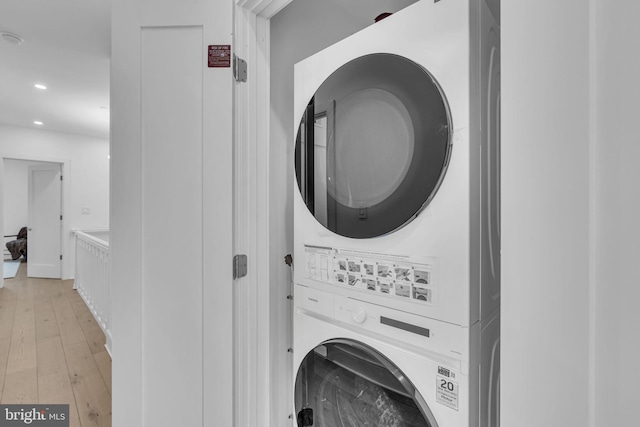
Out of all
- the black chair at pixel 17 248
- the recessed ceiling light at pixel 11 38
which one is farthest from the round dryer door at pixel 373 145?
the black chair at pixel 17 248

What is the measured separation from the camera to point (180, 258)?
1.15m

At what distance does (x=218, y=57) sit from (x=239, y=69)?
0.09 meters

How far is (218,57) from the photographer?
44.4 inches

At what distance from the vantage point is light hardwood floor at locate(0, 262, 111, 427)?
1904mm

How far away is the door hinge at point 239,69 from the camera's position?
1.16 m

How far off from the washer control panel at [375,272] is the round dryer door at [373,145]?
3.3 inches

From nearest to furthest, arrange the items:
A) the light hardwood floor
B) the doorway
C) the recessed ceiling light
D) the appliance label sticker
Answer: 1. the appliance label sticker
2. the light hardwood floor
3. the recessed ceiling light
4. the doorway

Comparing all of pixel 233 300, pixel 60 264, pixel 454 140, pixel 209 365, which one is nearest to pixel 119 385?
pixel 209 365

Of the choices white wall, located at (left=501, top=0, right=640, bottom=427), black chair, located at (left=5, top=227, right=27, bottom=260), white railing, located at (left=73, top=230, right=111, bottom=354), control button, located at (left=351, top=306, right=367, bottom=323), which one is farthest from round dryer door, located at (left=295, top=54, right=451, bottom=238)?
black chair, located at (left=5, top=227, right=27, bottom=260)

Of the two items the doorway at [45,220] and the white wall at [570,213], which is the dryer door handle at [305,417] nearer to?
the white wall at [570,213]

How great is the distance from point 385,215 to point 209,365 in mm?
909

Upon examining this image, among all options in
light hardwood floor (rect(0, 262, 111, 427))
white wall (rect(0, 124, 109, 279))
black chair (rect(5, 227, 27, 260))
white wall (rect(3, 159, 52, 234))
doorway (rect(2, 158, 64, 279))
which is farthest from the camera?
white wall (rect(3, 159, 52, 234))

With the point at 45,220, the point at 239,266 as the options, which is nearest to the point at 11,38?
the point at 239,266

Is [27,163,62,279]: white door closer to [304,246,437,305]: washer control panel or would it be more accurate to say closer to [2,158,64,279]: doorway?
[2,158,64,279]: doorway
